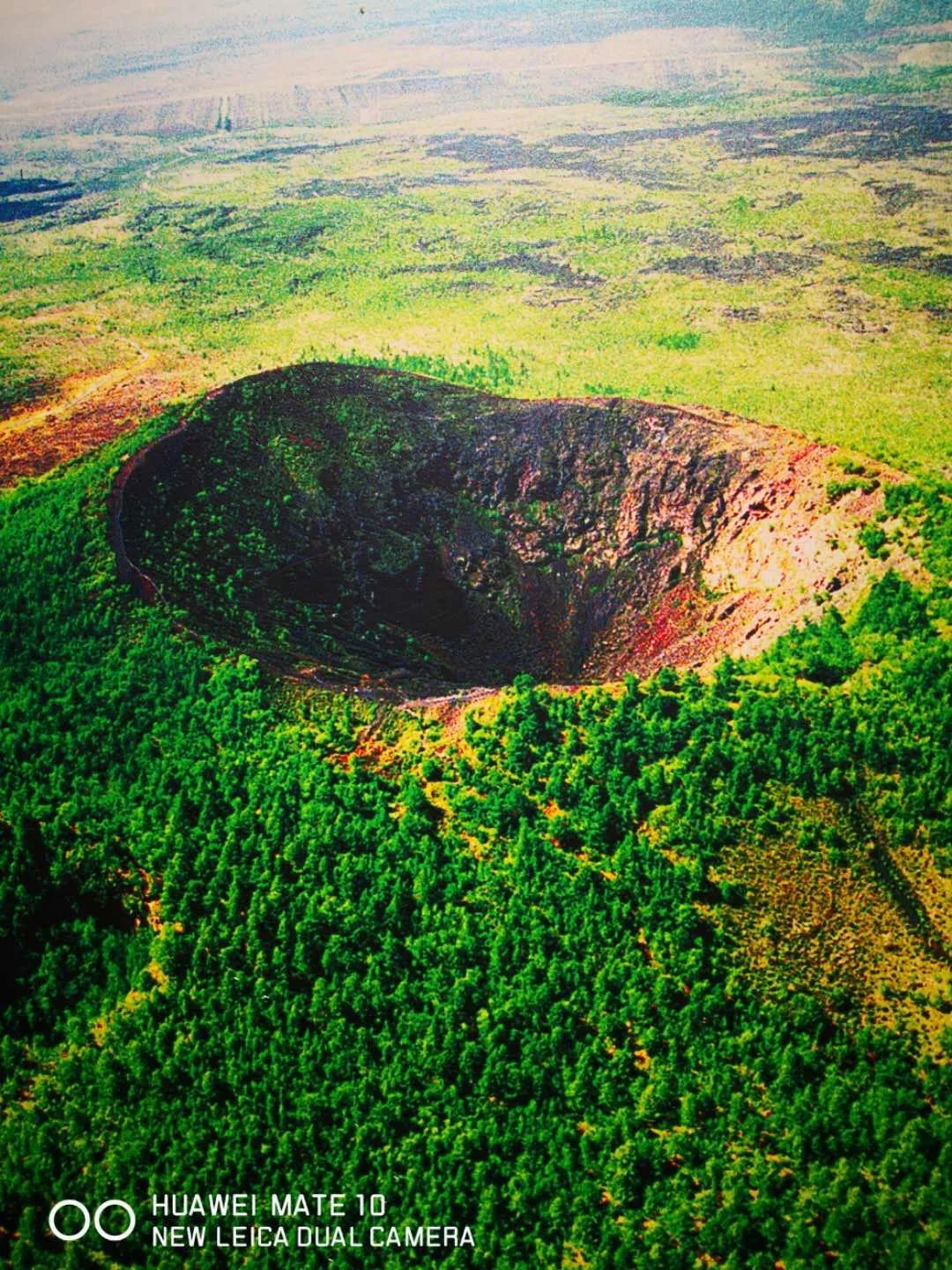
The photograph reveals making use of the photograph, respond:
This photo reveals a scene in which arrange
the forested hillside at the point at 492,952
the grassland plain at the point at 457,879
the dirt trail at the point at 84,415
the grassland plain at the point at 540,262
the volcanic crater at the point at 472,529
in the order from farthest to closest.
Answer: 1. the grassland plain at the point at 540,262
2. the dirt trail at the point at 84,415
3. the volcanic crater at the point at 472,529
4. the grassland plain at the point at 457,879
5. the forested hillside at the point at 492,952

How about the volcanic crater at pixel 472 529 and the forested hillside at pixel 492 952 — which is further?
the volcanic crater at pixel 472 529

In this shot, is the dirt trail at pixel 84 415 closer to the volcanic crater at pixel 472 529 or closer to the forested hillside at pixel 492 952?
the volcanic crater at pixel 472 529

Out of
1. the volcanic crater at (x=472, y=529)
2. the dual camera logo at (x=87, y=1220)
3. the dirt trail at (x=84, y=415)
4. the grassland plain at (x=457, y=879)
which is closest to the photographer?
the dual camera logo at (x=87, y=1220)

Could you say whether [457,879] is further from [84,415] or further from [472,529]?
[84,415]

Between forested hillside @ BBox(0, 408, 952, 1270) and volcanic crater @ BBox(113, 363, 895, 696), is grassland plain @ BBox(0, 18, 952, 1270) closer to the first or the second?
forested hillside @ BBox(0, 408, 952, 1270)

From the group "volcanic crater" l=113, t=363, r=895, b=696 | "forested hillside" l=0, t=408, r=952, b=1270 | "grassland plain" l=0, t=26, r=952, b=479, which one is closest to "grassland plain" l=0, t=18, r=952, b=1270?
"forested hillside" l=0, t=408, r=952, b=1270

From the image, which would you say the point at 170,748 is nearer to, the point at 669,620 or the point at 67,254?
the point at 669,620

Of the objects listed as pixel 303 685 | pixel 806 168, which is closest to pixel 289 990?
pixel 303 685

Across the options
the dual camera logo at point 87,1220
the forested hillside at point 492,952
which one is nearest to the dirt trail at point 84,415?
the forested hillside at point 492,952
